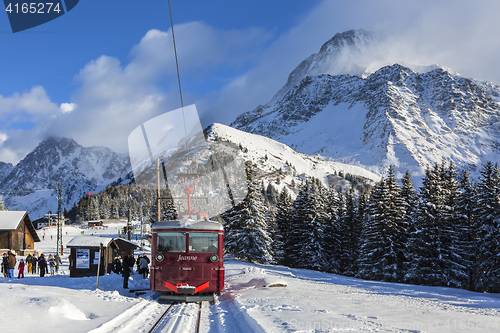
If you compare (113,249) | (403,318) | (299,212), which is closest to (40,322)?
(403,318)

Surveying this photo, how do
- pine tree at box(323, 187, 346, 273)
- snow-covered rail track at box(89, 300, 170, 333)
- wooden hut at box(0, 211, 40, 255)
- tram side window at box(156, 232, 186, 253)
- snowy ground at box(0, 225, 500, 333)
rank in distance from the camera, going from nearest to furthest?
1. snowy ground at box(0, 225, 500, 333)
2. snow-covered rail track at box(89, 300, 170, 333)
3. tram side window at box(156, 232, 186, 253)
4. pine tree at box(323, 187, 346, 273)
5. wooden hut at box(0, 211, 40, 255)

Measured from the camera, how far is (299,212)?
151ft

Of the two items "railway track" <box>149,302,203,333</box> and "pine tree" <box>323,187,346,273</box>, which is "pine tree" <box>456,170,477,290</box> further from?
"railway track" <box>149,302,203,333</box>

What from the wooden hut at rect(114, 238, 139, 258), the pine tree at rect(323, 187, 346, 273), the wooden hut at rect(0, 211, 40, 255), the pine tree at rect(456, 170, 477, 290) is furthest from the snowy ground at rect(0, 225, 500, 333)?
the wooden hut at rect(0, 211, 40, 255)

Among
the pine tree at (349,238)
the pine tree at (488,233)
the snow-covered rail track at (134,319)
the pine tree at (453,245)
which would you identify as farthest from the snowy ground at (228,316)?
the pine tree at (349,238)

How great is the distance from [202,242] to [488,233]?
2603 cm

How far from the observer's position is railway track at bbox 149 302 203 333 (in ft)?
31.2

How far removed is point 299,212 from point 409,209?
13.1 metres

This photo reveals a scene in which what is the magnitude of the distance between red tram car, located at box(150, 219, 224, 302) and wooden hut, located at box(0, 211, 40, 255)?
40457 millimetres

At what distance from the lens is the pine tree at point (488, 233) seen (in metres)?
29.4

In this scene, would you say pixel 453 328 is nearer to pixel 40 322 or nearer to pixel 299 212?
pixel 40 322

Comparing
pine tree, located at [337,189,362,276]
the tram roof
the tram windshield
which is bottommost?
pine tree, located at [337,189,362,276]

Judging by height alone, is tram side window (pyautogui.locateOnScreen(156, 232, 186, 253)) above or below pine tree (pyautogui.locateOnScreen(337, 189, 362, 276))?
above

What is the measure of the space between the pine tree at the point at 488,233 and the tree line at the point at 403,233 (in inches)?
2.8
